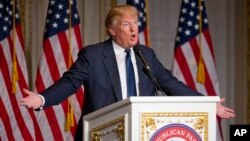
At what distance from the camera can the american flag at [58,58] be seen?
309 inches

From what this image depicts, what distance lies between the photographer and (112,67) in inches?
189

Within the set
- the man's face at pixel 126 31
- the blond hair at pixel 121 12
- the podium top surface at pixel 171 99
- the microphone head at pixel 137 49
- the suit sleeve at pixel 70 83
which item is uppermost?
the blond hair at pixel 121 12

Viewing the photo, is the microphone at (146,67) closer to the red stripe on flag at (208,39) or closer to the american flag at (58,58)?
the american flag at (58,58)

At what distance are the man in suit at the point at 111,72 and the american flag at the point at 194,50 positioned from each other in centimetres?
309

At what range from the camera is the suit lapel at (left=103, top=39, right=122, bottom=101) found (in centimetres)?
470

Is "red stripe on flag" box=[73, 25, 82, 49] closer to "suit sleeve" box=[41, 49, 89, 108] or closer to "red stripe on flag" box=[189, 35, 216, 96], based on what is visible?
"red stripe on flag" box=[189, 35, 216, 96]

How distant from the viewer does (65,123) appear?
782 cm

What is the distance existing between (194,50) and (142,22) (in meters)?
0.61

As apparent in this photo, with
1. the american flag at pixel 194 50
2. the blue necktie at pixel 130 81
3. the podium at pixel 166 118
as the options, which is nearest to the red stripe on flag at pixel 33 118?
the american flag at pixel 194 50

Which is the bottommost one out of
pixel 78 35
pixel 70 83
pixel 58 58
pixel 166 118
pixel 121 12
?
pixel 166 118

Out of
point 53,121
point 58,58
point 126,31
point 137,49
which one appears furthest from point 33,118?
point 137,49

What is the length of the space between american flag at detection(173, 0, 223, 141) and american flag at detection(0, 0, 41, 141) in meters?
1.57

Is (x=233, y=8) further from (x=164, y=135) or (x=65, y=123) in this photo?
(x=164, y=135)

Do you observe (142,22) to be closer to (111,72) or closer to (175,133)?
(111,72)
